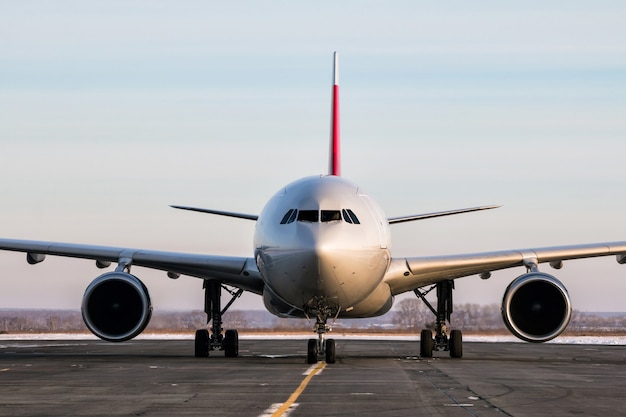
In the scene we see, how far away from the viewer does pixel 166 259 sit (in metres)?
25.7

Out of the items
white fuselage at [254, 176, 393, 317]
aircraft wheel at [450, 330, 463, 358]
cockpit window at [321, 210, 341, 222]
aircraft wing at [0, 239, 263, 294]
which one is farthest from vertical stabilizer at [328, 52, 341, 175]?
cockpit window at [321, 210, 341, 222]

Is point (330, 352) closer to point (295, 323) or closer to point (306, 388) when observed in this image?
point (306, 388)

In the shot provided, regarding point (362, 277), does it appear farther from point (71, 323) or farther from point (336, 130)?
point (71, 323)

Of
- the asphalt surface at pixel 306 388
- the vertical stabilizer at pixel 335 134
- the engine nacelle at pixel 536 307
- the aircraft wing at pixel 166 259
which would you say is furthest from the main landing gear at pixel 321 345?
the vertical stabilizer at pixel 335 134

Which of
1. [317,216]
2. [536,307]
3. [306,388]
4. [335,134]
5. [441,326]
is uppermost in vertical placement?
[335,134]

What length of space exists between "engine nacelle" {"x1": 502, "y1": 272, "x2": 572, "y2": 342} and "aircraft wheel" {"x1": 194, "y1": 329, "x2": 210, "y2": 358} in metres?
7.05

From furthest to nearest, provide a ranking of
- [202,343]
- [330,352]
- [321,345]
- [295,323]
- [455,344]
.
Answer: [295,323] < [455,344] < [202,343] < [321,345] < [330,352]

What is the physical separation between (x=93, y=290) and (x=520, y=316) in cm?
953

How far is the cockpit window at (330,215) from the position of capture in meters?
21.4

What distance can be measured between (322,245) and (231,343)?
6927mm

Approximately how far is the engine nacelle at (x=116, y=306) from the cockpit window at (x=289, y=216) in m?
4.36

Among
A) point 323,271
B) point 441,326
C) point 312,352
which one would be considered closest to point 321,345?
point 312,352

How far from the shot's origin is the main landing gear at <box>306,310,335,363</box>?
22.5 meters

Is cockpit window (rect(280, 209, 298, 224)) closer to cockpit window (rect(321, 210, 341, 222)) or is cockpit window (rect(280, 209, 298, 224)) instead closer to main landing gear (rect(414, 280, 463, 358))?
cockpit window (rect(321, 210, 341, 222))
